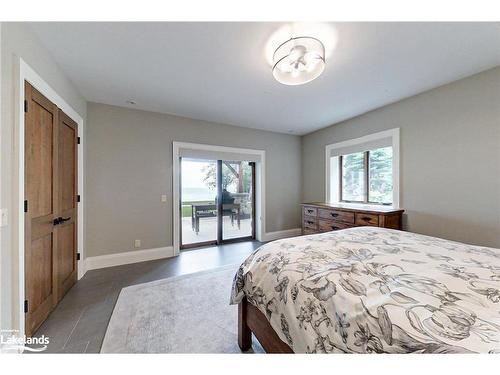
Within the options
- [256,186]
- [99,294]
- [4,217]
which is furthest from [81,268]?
[256,186]

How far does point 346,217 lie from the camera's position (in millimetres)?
2918

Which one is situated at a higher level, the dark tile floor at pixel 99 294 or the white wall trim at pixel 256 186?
the white wall trim at pixel 256 186

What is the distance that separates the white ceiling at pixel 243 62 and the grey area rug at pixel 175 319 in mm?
2451

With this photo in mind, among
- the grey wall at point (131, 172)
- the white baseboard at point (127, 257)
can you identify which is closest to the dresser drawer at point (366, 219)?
the grey wall at point (131, 172)

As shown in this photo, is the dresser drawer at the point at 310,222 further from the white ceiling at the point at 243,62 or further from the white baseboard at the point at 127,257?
the white baseboard at the point at 127,257

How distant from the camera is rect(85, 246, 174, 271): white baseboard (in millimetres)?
2809

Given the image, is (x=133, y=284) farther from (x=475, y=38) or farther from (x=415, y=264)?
(x=475, y=38)

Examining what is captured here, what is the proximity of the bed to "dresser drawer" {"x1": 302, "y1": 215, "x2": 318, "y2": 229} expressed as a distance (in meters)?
2.00

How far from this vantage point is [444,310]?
2.23 feet

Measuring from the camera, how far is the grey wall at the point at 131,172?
2.85 meters

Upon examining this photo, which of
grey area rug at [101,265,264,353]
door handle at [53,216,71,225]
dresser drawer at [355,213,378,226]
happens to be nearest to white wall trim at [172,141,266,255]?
grey area rug at [101,265,264,353]
